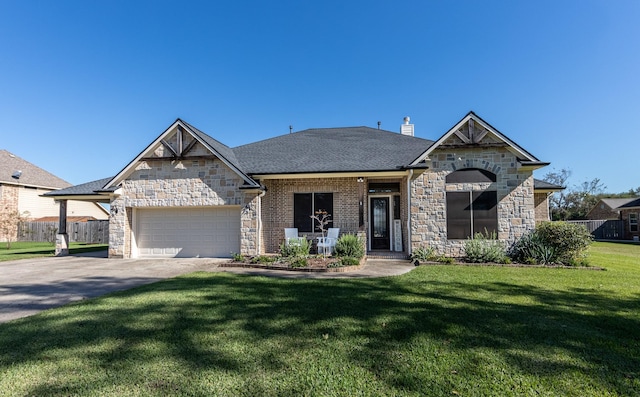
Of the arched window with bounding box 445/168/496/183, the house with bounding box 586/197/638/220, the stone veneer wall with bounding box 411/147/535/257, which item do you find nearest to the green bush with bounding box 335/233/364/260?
the stone veneer wall with bounding box 411/147/535/257

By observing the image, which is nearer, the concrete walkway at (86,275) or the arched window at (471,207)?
the concrete walkway at (86,275)

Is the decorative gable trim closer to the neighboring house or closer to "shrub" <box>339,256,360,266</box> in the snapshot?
"shrub" <box>339,256,360,266</box>

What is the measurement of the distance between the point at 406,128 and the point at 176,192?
43.2ft

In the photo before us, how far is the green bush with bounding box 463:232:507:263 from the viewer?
10.1 meters

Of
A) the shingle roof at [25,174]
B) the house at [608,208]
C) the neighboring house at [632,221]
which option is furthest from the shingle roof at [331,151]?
the house at [608,208]

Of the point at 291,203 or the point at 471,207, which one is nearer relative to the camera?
the point at 471,207

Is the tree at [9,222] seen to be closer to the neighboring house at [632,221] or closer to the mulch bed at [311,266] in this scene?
the mulch bed at [311,266]

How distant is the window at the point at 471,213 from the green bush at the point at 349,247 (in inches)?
135

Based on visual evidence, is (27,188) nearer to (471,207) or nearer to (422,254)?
(422,254)

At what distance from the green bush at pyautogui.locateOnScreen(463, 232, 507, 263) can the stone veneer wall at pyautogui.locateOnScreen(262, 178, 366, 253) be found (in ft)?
14.0

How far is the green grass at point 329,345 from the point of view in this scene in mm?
2799

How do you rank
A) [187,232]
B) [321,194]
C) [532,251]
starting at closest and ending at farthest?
[532,251], [187,232], [321,194]

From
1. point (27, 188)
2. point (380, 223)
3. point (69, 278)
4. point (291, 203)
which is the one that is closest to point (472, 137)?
point (380, 223)

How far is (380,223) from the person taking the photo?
44.3 ft
